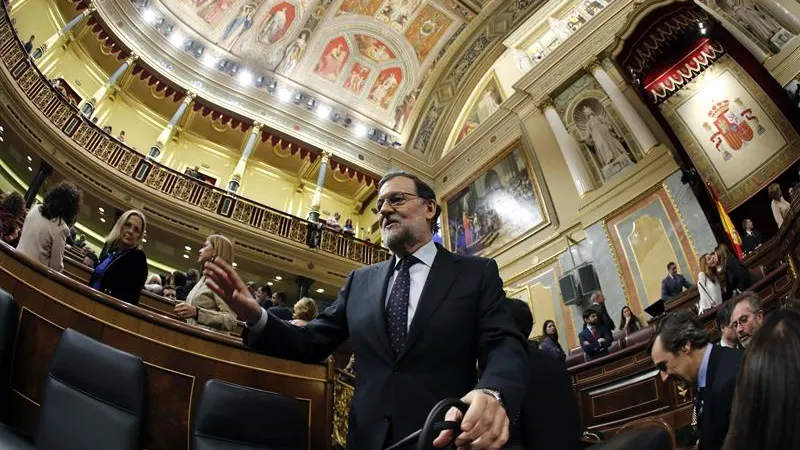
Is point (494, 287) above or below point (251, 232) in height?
below

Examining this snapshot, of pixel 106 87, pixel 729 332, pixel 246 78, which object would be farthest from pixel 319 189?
pixel 729 332

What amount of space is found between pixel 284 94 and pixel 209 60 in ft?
7.24

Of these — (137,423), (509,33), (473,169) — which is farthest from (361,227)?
(137,423)

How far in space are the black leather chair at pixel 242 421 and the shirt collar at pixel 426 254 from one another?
3.31 ft

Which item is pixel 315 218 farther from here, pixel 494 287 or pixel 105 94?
pixel 494 287

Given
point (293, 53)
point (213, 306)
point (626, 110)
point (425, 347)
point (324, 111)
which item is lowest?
point (425, 347)

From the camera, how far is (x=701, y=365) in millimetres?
2125

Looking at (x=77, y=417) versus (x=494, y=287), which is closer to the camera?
(x=494, y=287)

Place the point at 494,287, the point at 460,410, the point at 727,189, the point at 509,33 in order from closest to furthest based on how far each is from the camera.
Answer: the point at 460,410
the point at 494,287
the point at 727,189
the point at 509,33

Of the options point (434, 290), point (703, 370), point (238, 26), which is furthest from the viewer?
point (238, 26)

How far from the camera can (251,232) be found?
10.7m

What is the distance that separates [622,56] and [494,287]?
9.07m

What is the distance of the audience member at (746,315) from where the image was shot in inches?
93.4

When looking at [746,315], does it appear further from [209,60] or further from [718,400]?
[209,60]
